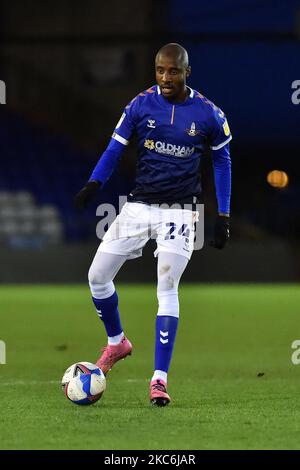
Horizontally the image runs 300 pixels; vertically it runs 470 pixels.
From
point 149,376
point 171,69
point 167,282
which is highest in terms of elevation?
point 171,69

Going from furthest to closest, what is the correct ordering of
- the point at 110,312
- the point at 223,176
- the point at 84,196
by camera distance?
1. the point at 110,312
2. the point at 223,176
3. the point at 84,196

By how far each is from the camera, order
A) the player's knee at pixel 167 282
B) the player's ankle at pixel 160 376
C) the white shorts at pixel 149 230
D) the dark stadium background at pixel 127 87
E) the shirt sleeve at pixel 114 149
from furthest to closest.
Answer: the dark stadium background at pixel 127 87
the shirt sleeve at pixel 114 149
the white shorts at pixel 149 230
the player's knee at pixel 167 282
the player's ankle at pixel 160 376

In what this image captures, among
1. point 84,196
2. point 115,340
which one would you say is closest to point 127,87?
point 115,340

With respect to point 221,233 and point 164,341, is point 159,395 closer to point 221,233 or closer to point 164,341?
point 164,341

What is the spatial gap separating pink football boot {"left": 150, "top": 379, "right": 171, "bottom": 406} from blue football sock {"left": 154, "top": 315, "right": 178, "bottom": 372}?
15cm

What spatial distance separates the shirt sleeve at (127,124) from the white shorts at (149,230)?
425 millimetres

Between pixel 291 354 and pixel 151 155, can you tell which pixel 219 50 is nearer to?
pixel 291 354

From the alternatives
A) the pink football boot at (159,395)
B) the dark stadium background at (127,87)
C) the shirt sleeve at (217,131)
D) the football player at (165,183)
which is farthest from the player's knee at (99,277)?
the dark stadium background at (127,87)

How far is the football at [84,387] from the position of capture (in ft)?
21.4

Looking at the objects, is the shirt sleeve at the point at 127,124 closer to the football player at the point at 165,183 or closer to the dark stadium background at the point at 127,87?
the football player at the point at 165,183

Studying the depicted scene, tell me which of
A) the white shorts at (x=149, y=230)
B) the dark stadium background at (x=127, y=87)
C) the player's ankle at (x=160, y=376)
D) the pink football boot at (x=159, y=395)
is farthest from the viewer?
the dark stadium background at (x=127, y=87)

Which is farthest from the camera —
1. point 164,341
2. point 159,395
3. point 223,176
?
point 223,176

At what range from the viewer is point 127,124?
702cm

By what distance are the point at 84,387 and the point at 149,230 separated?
1121 millimetres
